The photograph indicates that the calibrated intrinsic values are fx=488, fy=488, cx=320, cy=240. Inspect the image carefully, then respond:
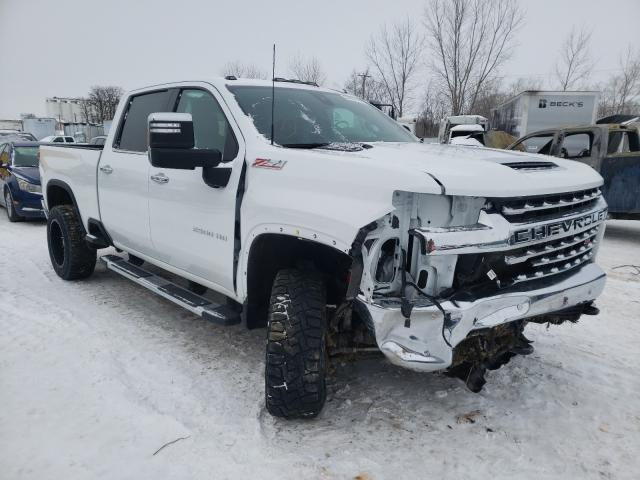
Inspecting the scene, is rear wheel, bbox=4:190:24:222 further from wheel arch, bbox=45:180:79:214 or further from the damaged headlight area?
the damaged headlight area

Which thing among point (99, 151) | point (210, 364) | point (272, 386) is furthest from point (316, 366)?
point (99, 151)

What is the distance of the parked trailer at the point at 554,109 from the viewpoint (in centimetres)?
1633

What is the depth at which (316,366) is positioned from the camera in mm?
2611

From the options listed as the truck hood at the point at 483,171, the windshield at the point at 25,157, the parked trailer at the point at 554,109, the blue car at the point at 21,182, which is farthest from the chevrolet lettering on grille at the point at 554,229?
the parked trailer at the point at 554,109

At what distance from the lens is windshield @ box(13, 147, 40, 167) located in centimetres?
995

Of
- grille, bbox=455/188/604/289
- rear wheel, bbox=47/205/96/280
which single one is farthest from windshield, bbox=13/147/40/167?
grille, bbox=455/188/604/289

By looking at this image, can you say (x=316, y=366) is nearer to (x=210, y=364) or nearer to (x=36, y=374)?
(x=210, y=364)

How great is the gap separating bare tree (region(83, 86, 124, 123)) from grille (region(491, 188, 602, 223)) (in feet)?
188

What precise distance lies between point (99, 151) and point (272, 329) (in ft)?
10.2

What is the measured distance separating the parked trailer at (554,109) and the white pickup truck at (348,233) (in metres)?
15.1

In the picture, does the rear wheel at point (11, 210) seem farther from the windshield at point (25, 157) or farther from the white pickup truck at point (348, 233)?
the white pickup truck at point (348, 233)

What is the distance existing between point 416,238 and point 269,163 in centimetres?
102

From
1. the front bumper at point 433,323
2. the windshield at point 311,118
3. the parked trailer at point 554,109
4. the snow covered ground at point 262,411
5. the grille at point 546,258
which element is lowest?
the snow covered ground at point 262,411

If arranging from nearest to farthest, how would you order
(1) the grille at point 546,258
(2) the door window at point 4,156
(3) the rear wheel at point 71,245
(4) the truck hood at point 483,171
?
(4) the truck hood at point 483,171, (1) the grille at point 546,258, (3) the rear wheel at point 71,245, (2) the door window at point 4,156
